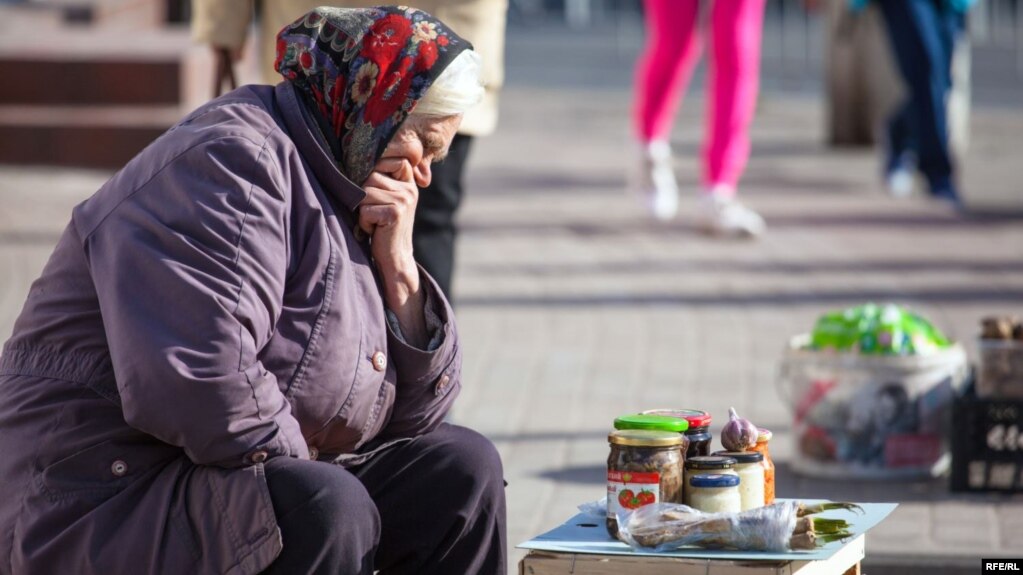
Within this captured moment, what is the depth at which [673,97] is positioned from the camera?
7617 mm

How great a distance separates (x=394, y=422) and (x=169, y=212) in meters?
0.62

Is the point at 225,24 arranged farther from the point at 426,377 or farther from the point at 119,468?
the point at 119,468

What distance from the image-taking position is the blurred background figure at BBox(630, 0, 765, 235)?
23.7 feet

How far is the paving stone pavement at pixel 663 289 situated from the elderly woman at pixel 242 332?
1239 millimetres

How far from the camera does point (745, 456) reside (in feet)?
9.05

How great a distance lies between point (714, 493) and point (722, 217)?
5.06 metres

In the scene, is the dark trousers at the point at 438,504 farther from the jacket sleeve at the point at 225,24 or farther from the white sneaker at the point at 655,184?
the white sneaker at the point at 655,184

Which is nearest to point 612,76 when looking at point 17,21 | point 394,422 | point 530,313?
point 17,21

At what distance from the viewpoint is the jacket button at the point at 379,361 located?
272 cm

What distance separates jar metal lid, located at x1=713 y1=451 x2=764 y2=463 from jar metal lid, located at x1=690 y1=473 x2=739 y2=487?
0.20 feet

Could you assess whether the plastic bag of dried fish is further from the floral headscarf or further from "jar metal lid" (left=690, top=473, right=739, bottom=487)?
the floral headscarf

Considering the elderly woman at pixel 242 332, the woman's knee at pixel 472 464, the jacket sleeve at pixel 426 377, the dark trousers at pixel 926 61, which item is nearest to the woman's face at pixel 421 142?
the elderly woman at pixel 242 332

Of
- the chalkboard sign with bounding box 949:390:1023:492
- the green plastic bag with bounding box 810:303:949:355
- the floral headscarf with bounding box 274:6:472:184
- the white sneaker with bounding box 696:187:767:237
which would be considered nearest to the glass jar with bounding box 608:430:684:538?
the floral headscarf with bounding box 274:6:472:184

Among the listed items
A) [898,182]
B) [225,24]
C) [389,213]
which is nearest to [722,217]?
[898,182]
